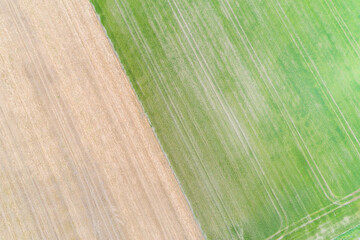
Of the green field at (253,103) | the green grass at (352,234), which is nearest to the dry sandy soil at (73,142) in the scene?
the green field at (253,103)

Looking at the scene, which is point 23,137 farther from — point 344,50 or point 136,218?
point 344,50

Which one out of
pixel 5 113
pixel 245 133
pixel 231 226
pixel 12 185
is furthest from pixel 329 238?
pixel 5 113

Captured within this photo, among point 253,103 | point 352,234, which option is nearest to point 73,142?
point 253,103

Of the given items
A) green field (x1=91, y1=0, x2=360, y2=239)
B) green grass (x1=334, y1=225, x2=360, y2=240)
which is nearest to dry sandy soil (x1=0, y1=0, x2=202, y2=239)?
green field (x1=91, y1=0, x2=360, y2=239)

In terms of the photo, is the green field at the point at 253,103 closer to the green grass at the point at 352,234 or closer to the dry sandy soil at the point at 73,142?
the green grass at the point at 352,234

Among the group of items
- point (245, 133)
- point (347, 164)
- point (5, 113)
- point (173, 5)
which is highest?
point (173, 5)

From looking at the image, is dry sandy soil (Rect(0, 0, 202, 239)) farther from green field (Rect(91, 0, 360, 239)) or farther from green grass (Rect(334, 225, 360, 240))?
green grass (Rect(334, 225, 360, 240))
